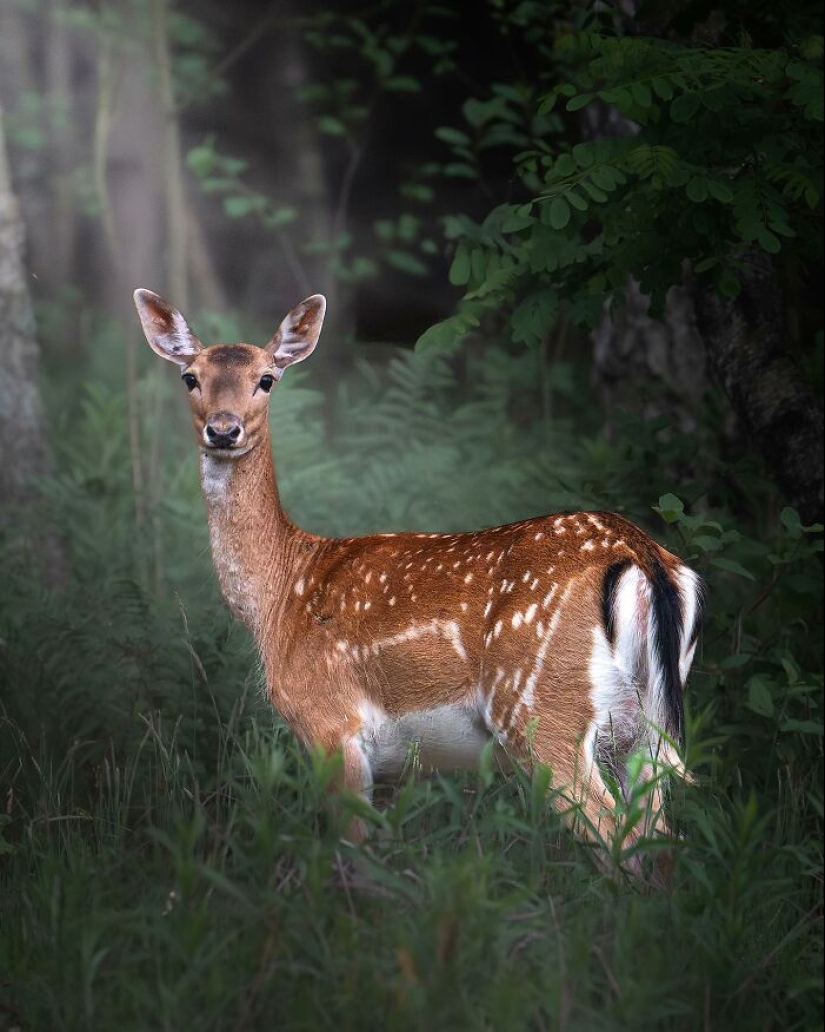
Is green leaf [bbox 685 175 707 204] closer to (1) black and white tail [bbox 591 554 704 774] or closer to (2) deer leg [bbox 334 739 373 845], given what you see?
(1) black and white tail [bbox 591 554 704 774]

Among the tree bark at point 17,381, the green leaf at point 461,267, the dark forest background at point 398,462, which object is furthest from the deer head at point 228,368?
the tree bark at point 17,381

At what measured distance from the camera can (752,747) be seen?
14.5 ft

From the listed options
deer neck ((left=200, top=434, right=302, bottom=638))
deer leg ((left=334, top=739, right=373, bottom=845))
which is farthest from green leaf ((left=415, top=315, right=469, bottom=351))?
deer leg ((left=334, top=739, right=373, bottom=845))

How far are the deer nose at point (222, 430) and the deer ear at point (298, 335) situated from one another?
19.7 inches

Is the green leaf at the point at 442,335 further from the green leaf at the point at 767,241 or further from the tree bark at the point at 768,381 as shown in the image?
the tree bark at the point at 768,381

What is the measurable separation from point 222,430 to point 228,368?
29cm

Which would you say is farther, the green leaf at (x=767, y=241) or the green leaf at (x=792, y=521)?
the green leaf at (x=792, y=521)

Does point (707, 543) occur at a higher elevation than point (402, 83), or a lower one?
lower

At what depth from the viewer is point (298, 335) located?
4.88 meters

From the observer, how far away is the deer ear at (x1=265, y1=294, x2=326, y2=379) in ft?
15.8

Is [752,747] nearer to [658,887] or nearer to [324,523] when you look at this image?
[658,887]

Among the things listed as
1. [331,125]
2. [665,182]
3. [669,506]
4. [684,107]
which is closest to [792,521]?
[669,506]

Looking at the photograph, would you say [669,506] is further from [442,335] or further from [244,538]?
[244,538]

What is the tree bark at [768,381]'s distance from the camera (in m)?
5.03
